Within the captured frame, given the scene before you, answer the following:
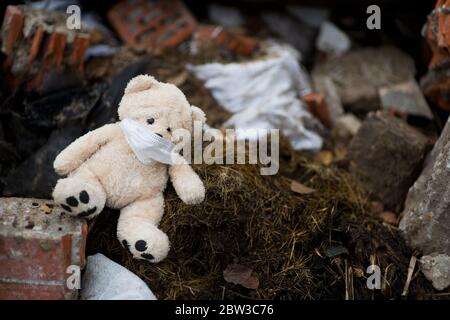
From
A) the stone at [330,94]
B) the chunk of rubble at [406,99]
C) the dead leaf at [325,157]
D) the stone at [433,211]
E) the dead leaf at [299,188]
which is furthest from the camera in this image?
the stone at [330,94]

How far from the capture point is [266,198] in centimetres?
254

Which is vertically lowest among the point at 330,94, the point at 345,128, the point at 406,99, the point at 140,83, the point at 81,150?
the point at 345,128

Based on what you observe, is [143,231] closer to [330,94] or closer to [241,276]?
[241,276]

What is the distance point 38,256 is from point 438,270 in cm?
182

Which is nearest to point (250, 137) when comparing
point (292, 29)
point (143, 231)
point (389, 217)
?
point (389, 217)

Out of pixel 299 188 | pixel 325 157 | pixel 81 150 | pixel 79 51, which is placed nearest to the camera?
pixel 81 150

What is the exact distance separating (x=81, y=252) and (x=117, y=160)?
16.9 inches

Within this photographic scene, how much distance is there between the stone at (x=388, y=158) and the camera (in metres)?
2.91

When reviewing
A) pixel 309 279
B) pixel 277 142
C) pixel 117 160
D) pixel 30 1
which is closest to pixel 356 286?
pixel 309 279

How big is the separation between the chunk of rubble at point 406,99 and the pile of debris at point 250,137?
0.04 feet

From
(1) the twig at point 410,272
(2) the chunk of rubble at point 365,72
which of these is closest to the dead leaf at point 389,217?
(1) the twig at point 410,272

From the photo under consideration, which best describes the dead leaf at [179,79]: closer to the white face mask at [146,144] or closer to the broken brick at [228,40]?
the broken brick at [228,40]

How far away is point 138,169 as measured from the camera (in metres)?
2.29
